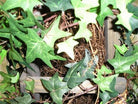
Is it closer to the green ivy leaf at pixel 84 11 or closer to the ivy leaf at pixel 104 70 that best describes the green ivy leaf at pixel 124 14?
the green ivy leaf at pixel 84 11

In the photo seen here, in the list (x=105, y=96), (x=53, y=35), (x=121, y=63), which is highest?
(x=53, y=35)

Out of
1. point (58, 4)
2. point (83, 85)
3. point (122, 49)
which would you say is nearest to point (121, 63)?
point (122, 49)

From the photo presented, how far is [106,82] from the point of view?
575mm

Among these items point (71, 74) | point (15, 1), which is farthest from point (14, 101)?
point (15, 1)

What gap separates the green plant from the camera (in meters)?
0.49

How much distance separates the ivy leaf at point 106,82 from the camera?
569 mm

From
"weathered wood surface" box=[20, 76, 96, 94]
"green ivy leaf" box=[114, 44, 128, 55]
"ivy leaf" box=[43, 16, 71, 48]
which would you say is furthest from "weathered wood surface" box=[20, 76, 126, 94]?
"ivy leaf" box=[43, 16, 71, 48]

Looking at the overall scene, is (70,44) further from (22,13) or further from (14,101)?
(14,101)

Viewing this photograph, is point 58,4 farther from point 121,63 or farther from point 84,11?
point 121,63

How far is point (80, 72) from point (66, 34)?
0.16 metres

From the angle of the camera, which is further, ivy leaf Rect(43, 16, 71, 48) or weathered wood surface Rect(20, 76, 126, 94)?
weathered wood surface Rect(20, 76, 126, 94)

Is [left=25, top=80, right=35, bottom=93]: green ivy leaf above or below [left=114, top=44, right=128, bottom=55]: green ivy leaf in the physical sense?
below

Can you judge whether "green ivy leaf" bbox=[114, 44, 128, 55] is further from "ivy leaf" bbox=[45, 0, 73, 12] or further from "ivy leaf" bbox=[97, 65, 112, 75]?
"ivy leaf" bbox=[45, 0, 73, 12]

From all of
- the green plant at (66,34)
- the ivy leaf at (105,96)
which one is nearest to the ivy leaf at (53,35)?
the green plant at (66,34)
